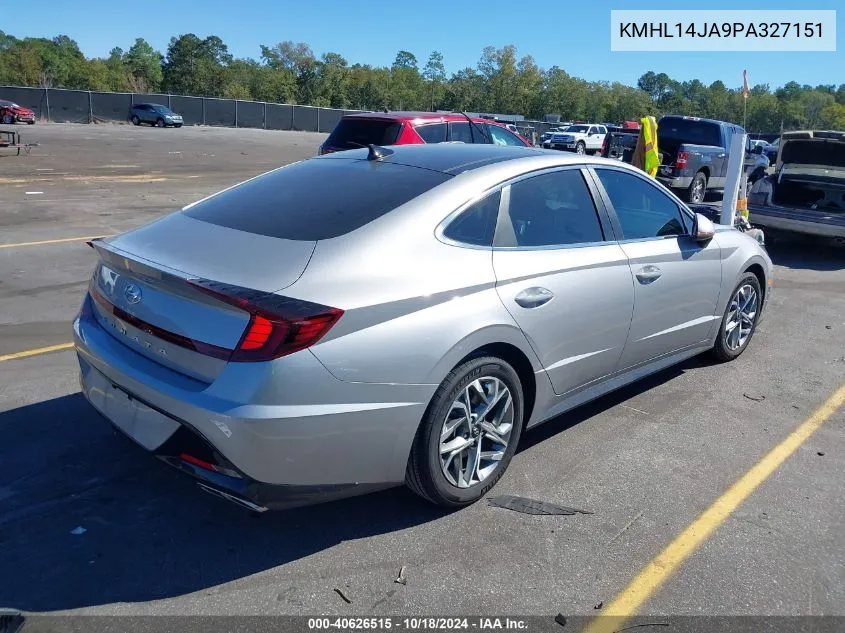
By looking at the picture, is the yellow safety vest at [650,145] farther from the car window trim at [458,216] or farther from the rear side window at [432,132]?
the car window trim at [458,216]

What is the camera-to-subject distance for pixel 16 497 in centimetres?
342

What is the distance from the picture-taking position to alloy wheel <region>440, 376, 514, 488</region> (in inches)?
132

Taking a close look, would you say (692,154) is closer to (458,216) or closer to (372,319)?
(458,216)

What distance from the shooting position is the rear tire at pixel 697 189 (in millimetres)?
16109

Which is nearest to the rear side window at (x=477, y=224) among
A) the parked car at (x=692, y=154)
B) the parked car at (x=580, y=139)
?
the parked car at (x=692, y=154)

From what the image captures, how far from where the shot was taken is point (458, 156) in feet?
13.4

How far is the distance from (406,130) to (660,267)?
6.48m

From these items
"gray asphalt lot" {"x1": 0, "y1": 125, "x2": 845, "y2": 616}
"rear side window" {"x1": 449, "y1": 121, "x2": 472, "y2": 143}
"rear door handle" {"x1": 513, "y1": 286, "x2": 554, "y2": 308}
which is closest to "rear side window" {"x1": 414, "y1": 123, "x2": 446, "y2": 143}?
"rear side window" {"x1": 449, "y1": 121, "x2": 472, "y2": 143}

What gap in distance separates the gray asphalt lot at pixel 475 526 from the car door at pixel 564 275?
60 cm

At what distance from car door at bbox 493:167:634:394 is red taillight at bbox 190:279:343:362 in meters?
1.03

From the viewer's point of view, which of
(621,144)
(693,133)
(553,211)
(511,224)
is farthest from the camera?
(621,144)

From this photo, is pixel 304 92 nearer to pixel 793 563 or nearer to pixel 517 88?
pixel 517 88

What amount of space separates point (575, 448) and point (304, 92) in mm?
102000

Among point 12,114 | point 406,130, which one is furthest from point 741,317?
point 12,114
